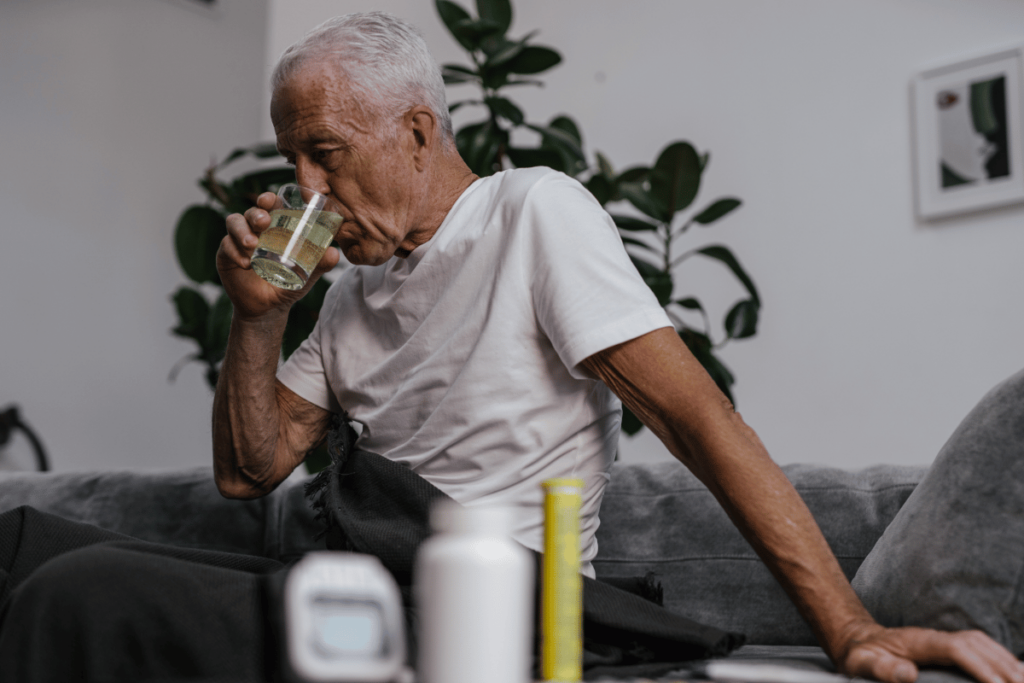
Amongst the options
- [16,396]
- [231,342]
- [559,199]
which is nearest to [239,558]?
[231,342]

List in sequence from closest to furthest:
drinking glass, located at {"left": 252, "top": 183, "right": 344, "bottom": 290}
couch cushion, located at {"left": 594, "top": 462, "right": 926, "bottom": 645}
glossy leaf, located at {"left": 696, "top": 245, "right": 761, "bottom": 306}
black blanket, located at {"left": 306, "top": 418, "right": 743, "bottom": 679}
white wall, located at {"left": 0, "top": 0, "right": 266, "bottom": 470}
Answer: black blanket, located at {"left": 306, "top": 418, "right": 743, "bottom": 679}
drinking glass, located at {"left": 252, "top": 183, "right": 344, "bottom": 290}
couch cushion, located at {"left": 594, "top": 462, "right": 926, "bottom": 645}
glossy leaf, located at {"left": 696, "top": 245, "right": 761, "bottom": 306}
white wall, located at {"left": 0, "top": 0, "right": 266, "bottom": 470}

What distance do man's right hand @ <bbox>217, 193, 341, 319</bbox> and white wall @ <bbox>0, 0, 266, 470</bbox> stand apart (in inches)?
105

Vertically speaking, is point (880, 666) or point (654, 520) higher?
point (880, 666)

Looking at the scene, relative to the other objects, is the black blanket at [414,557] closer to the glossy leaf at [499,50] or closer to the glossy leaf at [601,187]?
the glossy leaf at [601,187]

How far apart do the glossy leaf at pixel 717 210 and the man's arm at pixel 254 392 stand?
1.21 meters

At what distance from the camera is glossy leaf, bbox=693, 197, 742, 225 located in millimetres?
2219

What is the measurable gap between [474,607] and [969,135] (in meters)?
2.55

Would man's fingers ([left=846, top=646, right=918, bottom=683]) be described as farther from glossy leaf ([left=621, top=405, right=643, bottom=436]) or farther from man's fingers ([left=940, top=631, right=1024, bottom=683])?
glossy leaf ([left=621, top=405, right=643, bottom=436])

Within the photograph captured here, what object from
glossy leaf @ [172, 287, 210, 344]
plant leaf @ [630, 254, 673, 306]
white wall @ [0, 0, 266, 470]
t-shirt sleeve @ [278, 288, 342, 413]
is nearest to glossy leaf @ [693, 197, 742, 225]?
plant leaf @ [630, 254, 673, 306]

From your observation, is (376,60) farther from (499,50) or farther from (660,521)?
(499,50)

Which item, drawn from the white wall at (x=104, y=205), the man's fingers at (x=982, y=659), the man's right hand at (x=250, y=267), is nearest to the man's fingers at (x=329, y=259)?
the man's right hand at (x=250, y=267)

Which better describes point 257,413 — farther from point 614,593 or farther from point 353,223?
point 614,593

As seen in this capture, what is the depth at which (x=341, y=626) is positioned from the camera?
0.49 m

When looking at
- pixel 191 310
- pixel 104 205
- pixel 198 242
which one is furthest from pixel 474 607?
pixel 104 205
